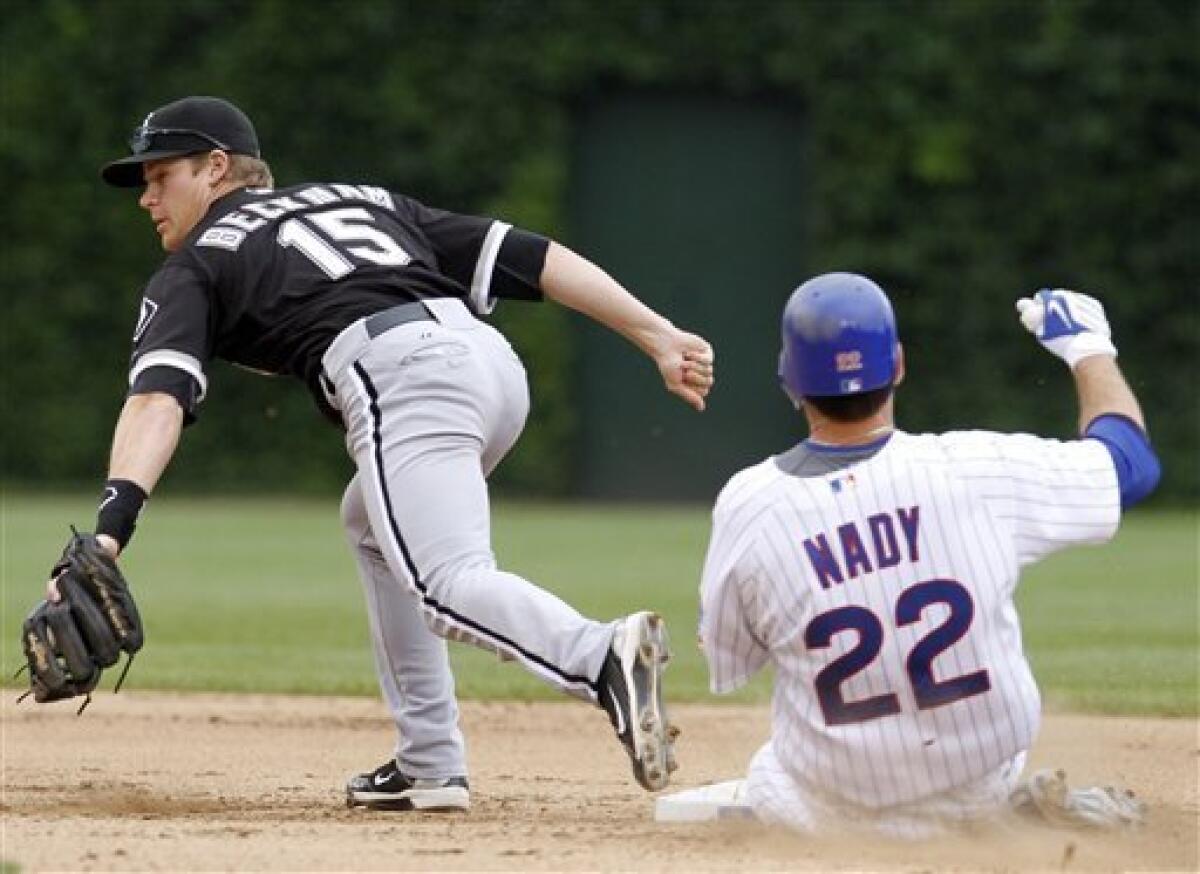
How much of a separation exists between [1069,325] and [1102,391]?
0.15 metres

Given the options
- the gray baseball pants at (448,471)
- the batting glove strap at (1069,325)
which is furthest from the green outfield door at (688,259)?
the batting glove strap at (1069,325)

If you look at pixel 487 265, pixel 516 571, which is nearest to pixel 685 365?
pixel 487 265

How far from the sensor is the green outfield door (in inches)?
723

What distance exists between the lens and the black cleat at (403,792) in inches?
223

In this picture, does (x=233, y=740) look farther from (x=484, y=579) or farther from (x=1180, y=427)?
(x=1180, y=427)

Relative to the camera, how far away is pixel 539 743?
24.2ft

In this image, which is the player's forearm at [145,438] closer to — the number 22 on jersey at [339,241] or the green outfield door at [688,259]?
the number 22 on jersey at [339,241]

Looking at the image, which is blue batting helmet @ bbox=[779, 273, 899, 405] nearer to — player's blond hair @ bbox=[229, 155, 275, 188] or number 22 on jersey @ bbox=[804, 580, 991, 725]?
number 22 on jersey @ bbox=[804, 580, 991, 725]

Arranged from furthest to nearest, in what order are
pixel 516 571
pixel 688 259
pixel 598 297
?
pixel 688 259 < pixel 516 571 < pixel 598 297

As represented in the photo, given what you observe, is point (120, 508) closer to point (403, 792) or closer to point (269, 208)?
point (269, 208)

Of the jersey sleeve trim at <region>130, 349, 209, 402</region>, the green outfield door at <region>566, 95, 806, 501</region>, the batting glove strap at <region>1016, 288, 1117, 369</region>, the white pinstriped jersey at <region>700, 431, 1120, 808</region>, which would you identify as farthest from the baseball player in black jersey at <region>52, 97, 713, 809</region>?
the green outfield door at <region>566, 95, 806, 501</region>

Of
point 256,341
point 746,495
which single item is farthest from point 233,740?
point 746,495

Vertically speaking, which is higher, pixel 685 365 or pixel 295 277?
pixel 295 277

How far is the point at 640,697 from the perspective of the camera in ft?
15.5
